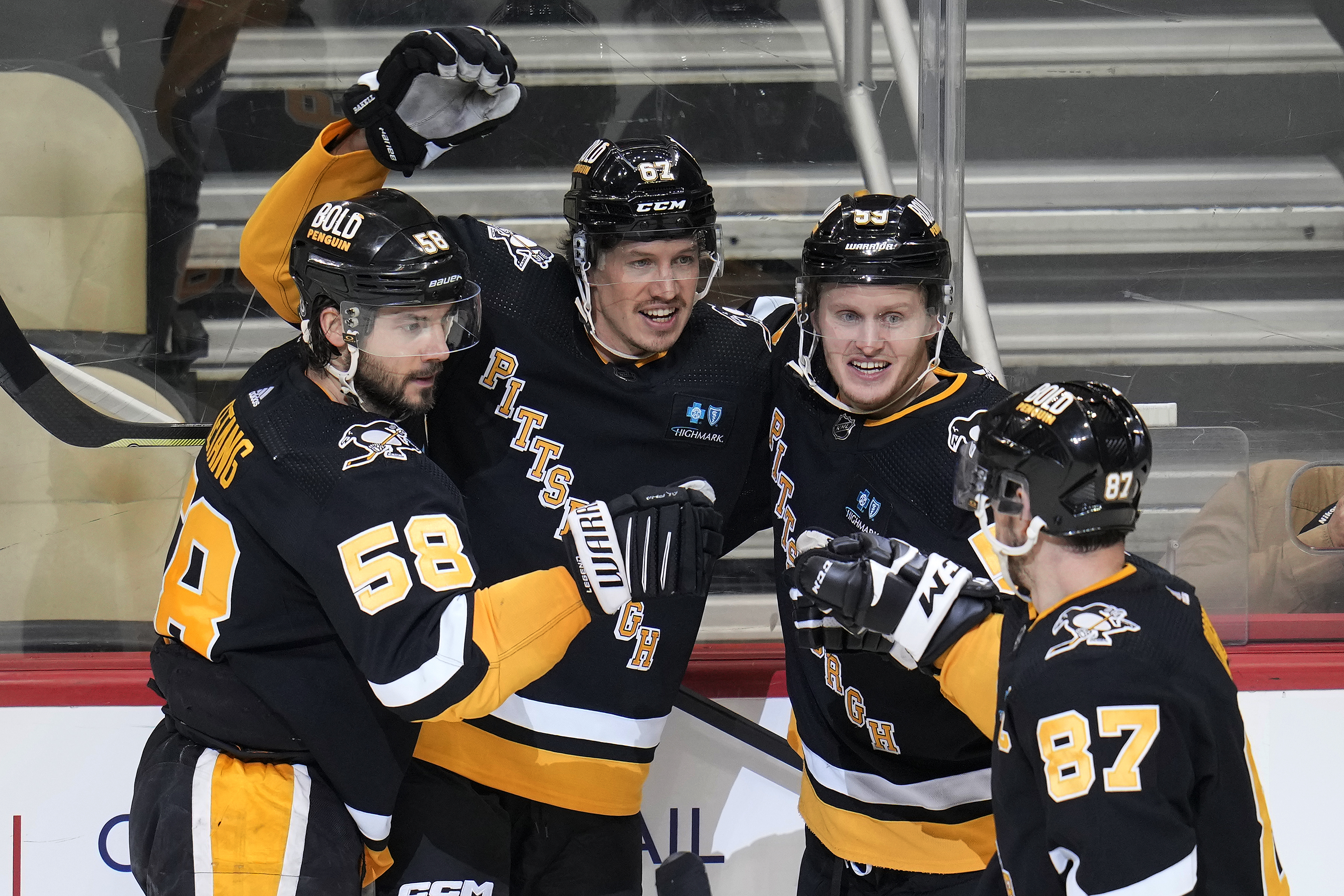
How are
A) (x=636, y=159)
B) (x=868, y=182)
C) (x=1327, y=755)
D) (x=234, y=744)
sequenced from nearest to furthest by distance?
(x=234, y=744), (x=636, y=159), (x=1327, y=755), (x=868, y=182)

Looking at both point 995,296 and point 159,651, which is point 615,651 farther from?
point 995,296

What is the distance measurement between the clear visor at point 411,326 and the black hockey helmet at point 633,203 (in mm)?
245

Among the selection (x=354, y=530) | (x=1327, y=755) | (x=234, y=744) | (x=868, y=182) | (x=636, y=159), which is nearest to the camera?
(x=354, y=530)

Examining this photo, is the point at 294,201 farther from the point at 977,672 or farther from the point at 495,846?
the point at 977,672

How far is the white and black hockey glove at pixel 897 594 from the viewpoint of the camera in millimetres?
1766

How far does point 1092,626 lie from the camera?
1.47 metres

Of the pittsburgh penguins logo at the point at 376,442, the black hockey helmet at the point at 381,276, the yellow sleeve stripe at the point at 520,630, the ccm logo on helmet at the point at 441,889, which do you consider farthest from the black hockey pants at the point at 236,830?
the black hockey helmet at the point at 381,276

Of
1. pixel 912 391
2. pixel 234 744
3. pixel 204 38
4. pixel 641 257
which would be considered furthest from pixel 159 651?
pixel 204 38

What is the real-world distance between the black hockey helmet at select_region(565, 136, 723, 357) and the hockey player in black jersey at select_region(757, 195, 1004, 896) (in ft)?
0.75

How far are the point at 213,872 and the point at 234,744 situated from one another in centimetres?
20

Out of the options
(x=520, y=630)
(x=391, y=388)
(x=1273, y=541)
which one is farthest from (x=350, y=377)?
(x=1273, y=541)

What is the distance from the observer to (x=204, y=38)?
2.92 metres

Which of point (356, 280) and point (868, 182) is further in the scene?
point (868, 182)

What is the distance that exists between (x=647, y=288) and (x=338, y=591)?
30.3 inches
